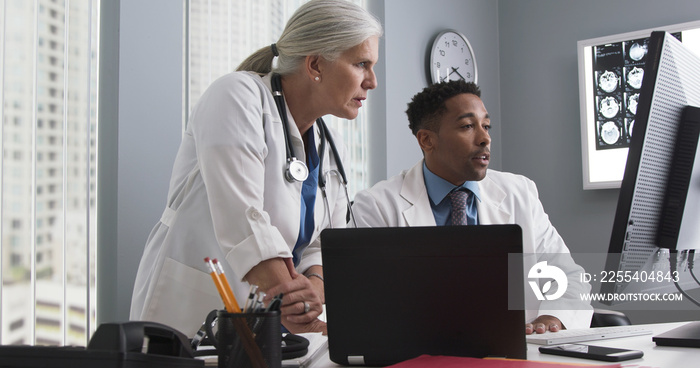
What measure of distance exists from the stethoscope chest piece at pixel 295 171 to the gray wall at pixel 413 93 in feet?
1.87

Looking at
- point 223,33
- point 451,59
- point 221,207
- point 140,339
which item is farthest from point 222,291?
point 451,59

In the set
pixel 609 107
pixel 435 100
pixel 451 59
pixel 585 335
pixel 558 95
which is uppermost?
pixel 451 59

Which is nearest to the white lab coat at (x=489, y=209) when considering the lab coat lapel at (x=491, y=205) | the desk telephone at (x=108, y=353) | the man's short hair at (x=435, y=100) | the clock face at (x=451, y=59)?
the lab coat lapel at (x=491, y=205)

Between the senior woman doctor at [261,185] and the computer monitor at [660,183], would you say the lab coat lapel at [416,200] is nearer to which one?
the senior woman doctor at [261,185]

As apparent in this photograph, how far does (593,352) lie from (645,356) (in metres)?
0.09

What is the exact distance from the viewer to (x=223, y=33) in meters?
2.21

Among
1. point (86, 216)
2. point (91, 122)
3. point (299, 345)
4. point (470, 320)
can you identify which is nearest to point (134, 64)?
point (91, 122)

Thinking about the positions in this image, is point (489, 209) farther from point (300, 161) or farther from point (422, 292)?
point (422, 292)

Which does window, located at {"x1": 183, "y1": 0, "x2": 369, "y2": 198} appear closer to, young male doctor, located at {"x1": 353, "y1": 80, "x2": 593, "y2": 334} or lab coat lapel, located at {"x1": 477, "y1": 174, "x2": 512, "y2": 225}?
young male doctor, located at {"x1": 353, "y1": 80, "x2": 593, "y2": 334}

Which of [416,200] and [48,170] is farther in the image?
[416,200]

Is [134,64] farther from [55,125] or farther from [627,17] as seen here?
[627,17]

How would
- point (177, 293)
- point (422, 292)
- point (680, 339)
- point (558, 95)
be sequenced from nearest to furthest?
point (422, 292) → point (680, 339) → point (177, 293) → point (558, 95)

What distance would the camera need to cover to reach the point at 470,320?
0.88 m

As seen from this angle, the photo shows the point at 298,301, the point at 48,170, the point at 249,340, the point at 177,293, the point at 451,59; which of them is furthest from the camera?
the point at 451,59
